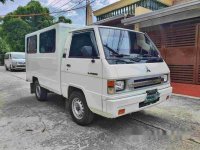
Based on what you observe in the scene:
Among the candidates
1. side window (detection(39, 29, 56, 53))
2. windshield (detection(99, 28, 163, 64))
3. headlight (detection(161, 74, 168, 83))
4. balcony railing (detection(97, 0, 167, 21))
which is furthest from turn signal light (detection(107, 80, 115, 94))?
balcony railing (detection(97, 0, 167, 21))

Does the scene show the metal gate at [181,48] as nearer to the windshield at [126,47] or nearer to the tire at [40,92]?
the windshield at [126,47]

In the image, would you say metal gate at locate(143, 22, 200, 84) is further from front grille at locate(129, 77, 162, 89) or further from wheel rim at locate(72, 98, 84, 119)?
wheel rim at locate(72, 98, 84, 119)

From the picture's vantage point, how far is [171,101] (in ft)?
21.7

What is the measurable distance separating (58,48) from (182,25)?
6701mm

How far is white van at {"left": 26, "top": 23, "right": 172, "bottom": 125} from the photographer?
3.68 m

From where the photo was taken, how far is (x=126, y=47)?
437 centimetres

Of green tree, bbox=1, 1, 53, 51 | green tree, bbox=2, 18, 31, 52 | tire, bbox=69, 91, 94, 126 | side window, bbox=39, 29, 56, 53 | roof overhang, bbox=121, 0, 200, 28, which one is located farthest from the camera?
green tree, bbox=1, 1, 53, 51

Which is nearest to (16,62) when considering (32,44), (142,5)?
(142,5)

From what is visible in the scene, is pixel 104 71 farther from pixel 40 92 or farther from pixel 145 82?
pixel 40 92

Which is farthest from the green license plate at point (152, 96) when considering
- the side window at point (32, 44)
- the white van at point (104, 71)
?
the side window at point (32, 44)

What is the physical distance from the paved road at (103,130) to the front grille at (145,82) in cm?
95

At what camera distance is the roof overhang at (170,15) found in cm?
820

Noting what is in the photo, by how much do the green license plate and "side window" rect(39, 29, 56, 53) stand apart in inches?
104

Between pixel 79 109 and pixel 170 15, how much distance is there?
6791 millimetres
